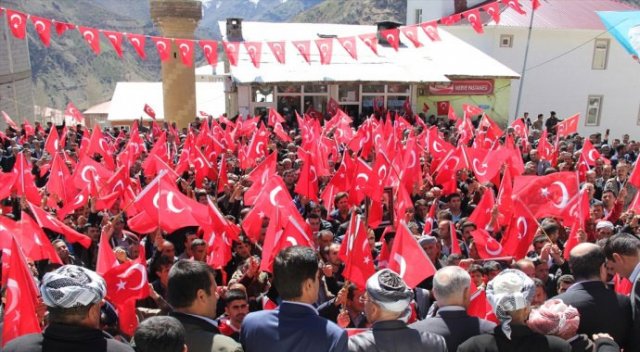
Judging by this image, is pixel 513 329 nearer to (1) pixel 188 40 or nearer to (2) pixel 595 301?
(2) pixel 595 301

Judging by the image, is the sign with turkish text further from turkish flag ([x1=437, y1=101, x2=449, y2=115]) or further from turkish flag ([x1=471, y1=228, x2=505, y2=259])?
turkish flag ([x1=471, y1=228, x2=505, y2=259])

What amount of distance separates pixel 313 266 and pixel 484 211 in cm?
433

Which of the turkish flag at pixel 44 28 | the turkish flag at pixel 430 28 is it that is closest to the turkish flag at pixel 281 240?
the turkish flag at pixel 44 28

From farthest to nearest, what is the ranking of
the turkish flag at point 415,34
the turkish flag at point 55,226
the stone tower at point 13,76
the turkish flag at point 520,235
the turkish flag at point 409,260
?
the stone tower at point 13,76, the turkish flag at point 415,34, the turkish flag at point 520,235, the turkish flag at point 55,226, the turkish flag at point 409,260

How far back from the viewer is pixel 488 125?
13875 mm

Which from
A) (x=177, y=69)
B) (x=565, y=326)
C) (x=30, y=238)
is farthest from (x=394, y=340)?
(x=177, y=69)

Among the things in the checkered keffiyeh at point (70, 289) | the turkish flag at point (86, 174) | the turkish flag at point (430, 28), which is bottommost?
the turkish flag at point (86, 174)

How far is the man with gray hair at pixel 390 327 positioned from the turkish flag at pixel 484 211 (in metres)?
4.05

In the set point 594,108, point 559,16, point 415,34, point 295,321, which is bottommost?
point 594,108

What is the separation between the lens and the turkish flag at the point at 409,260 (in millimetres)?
4465

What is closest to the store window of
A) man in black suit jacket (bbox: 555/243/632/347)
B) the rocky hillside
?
man in black suit jacket (bbox: 555/243/632/347)

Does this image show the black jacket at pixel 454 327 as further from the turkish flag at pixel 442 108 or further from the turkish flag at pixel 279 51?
the turkish flag at pixel 442 108

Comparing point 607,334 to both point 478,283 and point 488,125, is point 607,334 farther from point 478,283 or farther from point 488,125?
point 488,125

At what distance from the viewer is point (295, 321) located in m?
2.87
